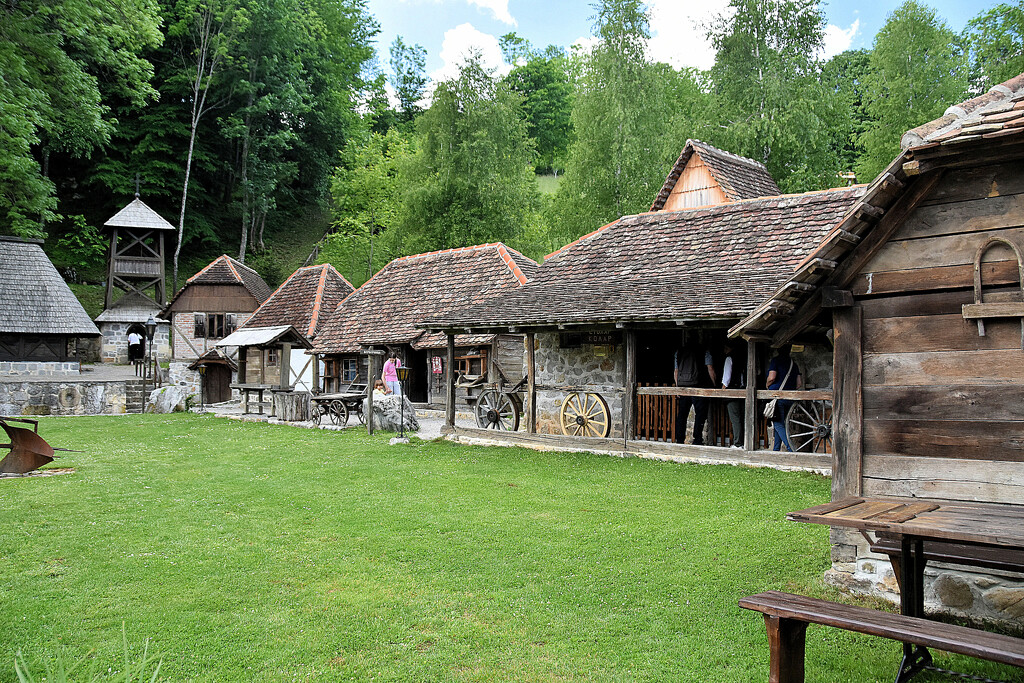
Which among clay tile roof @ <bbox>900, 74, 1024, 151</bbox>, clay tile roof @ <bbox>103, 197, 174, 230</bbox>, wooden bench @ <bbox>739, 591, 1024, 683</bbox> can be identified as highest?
clay tile roof @ <bbox>103, 197, 174, 230</bbox>

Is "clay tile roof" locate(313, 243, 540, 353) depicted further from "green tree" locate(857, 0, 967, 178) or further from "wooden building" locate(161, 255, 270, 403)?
"green tree" locate(857, 0, 967, 178)

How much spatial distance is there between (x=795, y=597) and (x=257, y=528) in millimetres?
5990

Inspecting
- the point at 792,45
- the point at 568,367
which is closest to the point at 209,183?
the point at 792,45

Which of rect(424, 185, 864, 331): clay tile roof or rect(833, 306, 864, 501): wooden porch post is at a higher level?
rect(424, 185, 864, 331): clay tile roof

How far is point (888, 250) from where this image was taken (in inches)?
220

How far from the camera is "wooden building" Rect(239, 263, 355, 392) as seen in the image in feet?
86.1

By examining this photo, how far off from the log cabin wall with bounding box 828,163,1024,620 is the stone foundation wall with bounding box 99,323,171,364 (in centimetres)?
3605

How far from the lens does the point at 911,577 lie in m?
4.60

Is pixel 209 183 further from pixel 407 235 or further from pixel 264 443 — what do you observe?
Result: pixel 264 443

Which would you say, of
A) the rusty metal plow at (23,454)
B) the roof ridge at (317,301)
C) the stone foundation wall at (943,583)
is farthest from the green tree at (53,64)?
the stone foundation wall at (943,583)

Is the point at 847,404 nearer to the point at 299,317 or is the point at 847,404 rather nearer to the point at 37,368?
the point at 299,317

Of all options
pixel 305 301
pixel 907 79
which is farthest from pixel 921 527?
pixel 907 79

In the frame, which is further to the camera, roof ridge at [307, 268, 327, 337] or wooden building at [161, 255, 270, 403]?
wooden building at [161, 255, 270, 403]

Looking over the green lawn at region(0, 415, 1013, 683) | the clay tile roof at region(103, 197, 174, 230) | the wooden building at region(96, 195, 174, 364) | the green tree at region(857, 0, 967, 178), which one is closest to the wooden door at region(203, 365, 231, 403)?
the wooden building at region(96, 195, 174, 364)
